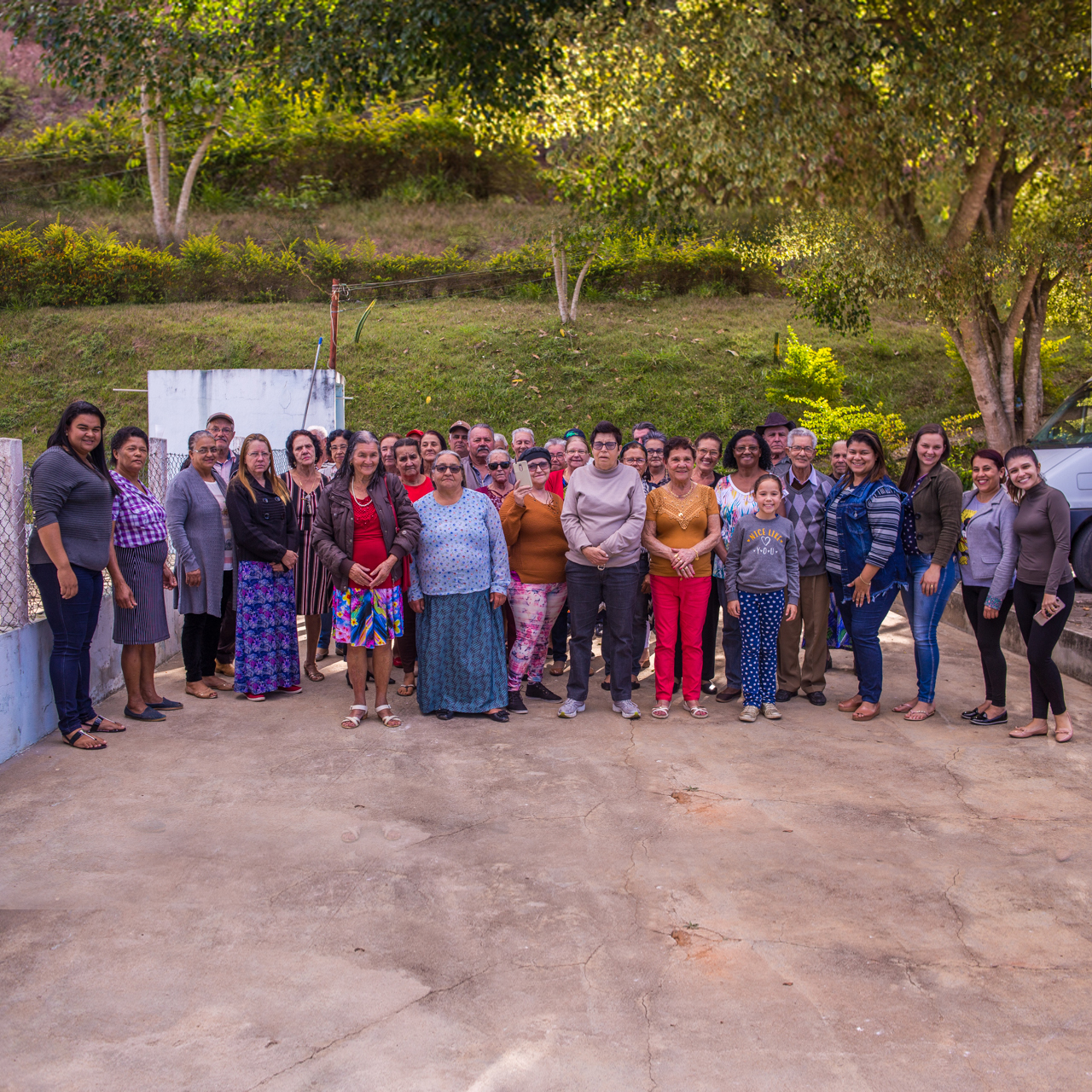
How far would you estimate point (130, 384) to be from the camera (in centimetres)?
1845

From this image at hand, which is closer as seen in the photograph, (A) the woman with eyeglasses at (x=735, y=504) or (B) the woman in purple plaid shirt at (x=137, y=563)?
(B) the woman in purple plaid shirt at (x=137, y=563)

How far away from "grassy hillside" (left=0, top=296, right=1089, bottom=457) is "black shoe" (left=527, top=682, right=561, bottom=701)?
1027 cm

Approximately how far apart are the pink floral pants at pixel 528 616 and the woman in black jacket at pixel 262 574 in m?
1.44

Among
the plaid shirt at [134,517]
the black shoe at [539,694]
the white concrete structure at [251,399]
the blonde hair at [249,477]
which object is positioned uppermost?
the white concrete structure at [251,399]

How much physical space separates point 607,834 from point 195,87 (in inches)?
438

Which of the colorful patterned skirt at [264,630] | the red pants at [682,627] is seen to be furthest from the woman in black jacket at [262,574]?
the red pants at [682,627]

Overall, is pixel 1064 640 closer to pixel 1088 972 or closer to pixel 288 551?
pixel 1088 972

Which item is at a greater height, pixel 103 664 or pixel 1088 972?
pixel 103 664

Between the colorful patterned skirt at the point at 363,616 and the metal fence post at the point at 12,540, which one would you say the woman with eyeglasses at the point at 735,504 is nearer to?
the colorful patterned skirt at the point at 363,616

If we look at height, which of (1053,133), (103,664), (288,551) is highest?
(1053,133)

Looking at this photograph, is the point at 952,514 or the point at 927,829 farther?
the point at 952,514

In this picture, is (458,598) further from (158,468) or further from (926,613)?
(158,468)

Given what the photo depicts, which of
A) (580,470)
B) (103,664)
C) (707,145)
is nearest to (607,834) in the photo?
(580,470)

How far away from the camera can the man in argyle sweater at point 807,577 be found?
6.66 m
